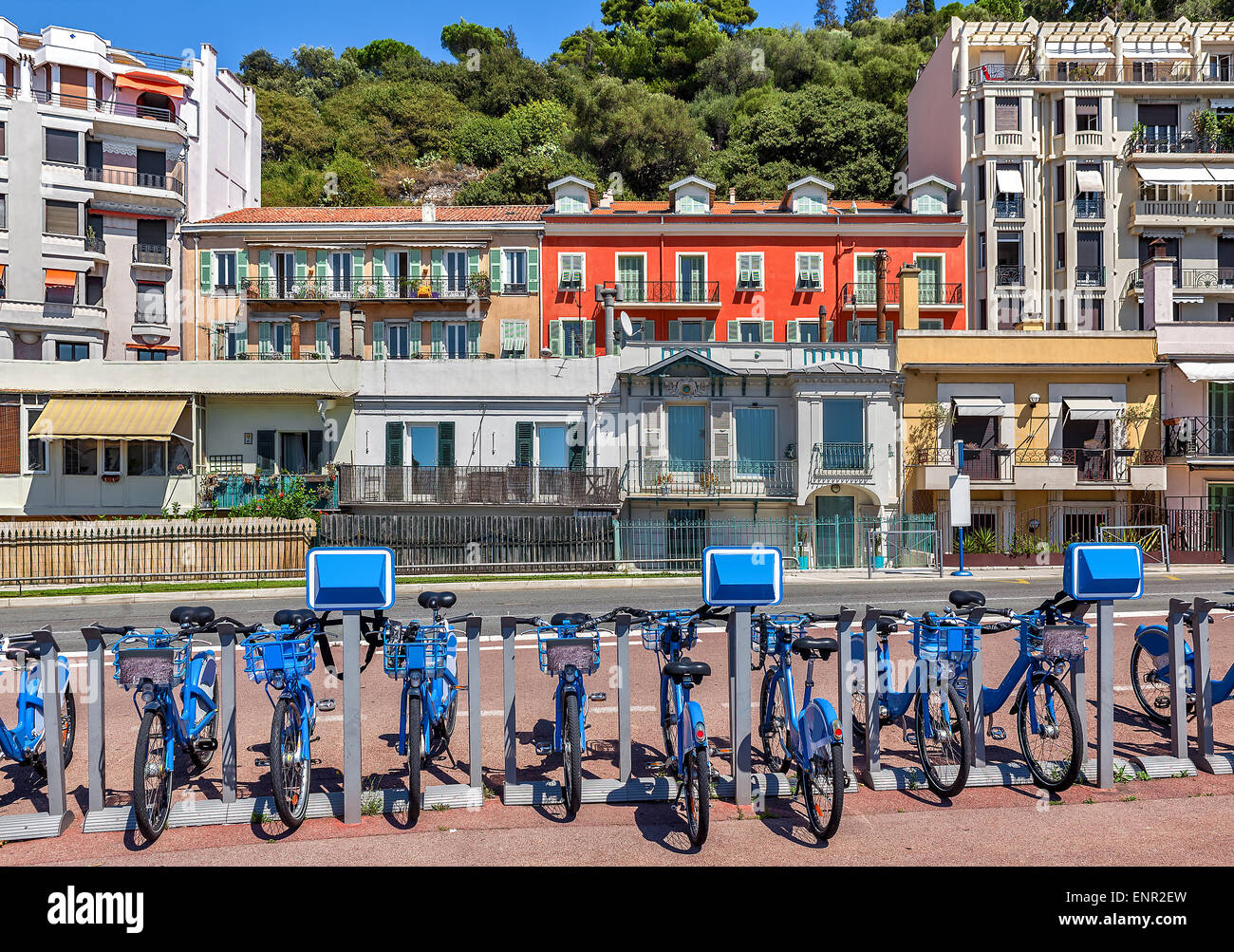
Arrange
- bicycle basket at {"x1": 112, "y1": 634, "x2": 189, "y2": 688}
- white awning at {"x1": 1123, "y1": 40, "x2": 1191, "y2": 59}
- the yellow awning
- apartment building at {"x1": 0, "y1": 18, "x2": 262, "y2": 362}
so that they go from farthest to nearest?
white awning at {"x1": 1123, "y1": 40, "x2": 1191, "y2": 59} → apartment building at {"x1": 0, "y1": 18, "x2": 262, "y2": 362} → the yellow awning → bicycle basket at {"x1": 112, "y1": 634, "x2": 189, "y2": 688}

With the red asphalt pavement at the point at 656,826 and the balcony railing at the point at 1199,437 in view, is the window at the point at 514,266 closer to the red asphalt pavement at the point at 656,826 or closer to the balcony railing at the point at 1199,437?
the balcony railing at the point at 1199,437

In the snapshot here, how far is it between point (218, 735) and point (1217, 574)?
2462 centimetres

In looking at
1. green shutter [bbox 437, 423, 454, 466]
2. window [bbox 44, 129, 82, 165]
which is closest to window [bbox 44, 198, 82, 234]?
window [bbox 44, 129, 82, 165]

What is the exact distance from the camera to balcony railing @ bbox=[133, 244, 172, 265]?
38.0 metres

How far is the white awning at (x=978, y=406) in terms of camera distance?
2906cm

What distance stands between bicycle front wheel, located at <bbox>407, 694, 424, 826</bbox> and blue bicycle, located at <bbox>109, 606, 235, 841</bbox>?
138 centimetres

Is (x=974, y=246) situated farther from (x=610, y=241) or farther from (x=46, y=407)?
(x=46, y=407)

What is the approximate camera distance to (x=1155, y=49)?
42500 mm

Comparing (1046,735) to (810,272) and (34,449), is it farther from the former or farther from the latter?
(810,272)

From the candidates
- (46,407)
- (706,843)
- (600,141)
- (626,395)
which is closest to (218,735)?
(706,843)

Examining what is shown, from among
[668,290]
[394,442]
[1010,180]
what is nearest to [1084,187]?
[1010,180]

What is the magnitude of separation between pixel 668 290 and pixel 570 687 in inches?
1270

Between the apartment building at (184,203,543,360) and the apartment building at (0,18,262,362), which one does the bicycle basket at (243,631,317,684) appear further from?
the apartment building at (0,18,262,362)

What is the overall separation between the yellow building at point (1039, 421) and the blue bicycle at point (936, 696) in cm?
2327
